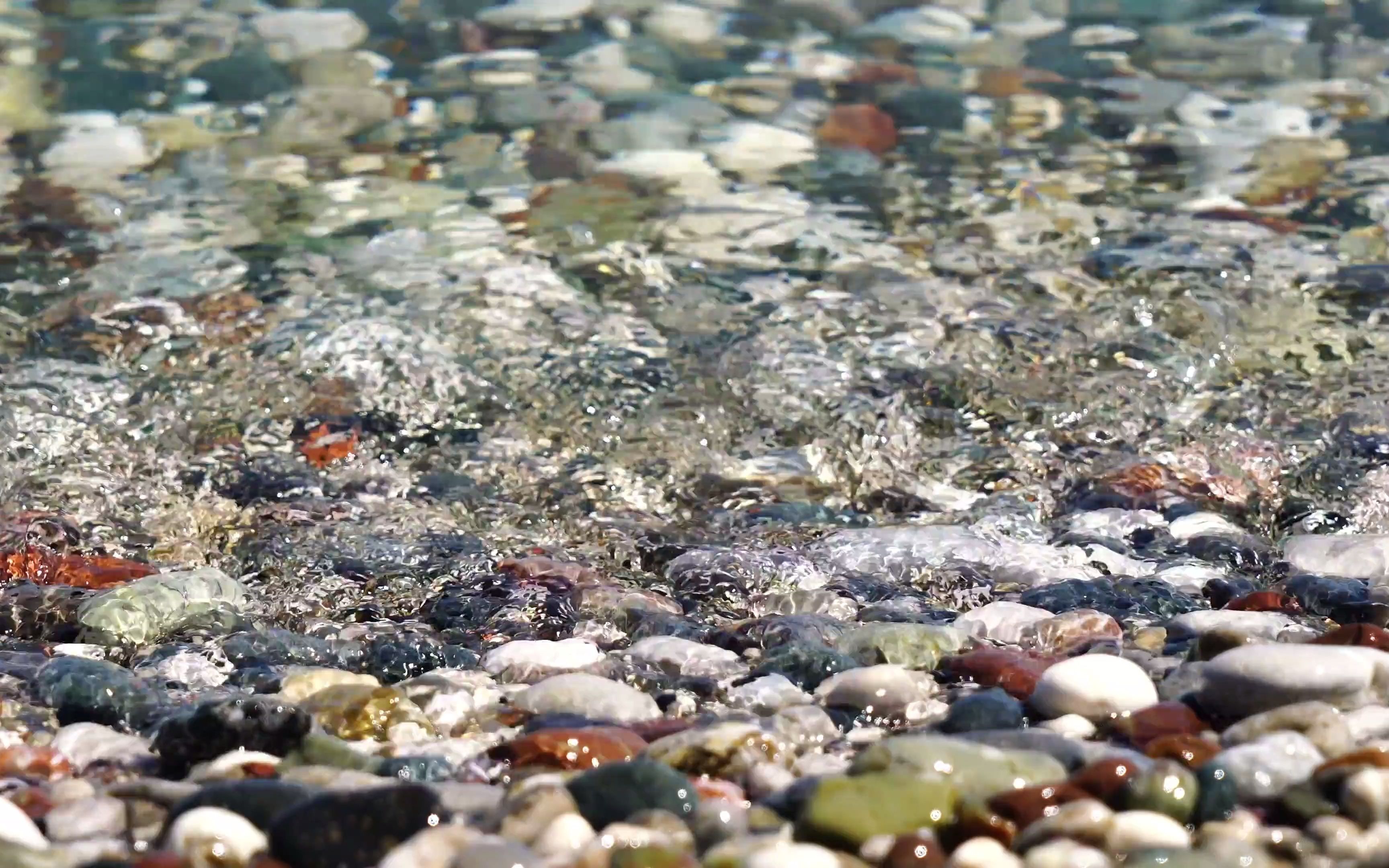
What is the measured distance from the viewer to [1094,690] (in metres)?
2.17

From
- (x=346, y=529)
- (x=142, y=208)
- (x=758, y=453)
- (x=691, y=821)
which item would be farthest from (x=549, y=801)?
(x=142, y=208)

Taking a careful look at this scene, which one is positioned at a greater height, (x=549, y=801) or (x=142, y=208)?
(x=549, y=801)

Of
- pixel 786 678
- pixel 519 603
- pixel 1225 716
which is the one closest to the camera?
pixel 1225 716

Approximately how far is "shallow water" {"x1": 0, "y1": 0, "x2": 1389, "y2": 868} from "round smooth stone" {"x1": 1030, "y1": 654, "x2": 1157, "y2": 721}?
1cm

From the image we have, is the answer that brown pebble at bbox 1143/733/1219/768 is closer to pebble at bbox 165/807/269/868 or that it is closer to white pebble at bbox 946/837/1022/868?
white pebble at bbox 946/837/1022/868

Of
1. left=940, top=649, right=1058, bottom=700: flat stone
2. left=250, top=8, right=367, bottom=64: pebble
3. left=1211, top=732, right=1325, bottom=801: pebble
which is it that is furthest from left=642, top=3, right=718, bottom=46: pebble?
left=1211, top=732, right=1325, bottom=801: pebble

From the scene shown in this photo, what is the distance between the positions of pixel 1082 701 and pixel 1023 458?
156 centimetres

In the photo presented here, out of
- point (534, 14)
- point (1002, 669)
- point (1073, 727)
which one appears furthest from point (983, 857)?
point (534, 14)

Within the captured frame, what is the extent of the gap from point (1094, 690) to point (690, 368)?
206 cm

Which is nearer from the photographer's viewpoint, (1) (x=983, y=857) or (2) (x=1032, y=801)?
(1) (x=983, y=857)

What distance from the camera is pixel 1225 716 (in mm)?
2107

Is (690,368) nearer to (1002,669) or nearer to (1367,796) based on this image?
(1002,669)

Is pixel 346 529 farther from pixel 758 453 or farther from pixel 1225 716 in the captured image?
pixel 1225 716

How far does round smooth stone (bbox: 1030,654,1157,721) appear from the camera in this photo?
2164 mm
